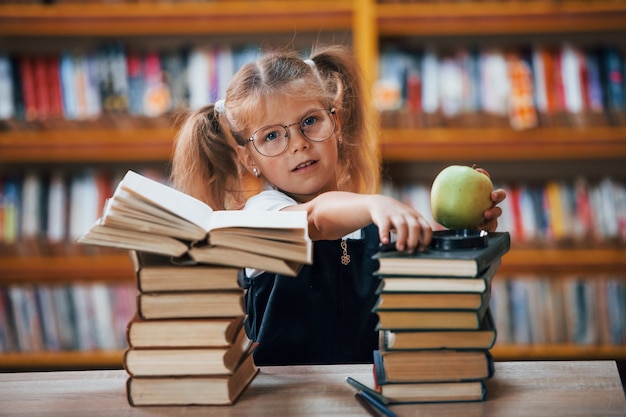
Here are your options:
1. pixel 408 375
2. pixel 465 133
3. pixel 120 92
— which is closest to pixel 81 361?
pixel 120 92

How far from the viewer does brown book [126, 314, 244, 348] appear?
1096 millimetres

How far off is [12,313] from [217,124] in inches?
60.4

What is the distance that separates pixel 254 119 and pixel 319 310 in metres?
0.41

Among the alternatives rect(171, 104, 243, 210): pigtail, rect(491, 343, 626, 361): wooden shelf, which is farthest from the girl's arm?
rect(491, 343, 626, 361): wooden shelf

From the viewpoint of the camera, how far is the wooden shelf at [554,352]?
2781 millimetres

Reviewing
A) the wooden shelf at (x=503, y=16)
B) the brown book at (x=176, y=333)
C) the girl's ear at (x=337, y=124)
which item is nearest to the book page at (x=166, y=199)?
the brown book at (x=176, y=333)

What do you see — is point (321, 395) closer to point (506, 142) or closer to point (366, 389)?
point (366, 389)

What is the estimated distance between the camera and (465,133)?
8.99 ft

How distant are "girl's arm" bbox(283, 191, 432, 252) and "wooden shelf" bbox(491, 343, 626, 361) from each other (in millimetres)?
1595

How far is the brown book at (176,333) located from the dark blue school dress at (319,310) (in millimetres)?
463

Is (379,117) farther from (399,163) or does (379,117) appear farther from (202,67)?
(202,67)

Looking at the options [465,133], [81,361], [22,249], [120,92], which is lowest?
[81,361]

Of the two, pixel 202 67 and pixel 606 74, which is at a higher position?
pixel 202 67

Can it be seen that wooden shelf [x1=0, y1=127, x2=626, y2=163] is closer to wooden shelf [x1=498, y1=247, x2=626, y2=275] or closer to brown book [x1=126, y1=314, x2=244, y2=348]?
wooden shelf [x1=498, y1=247, x2=626, y2=275]
